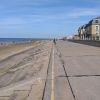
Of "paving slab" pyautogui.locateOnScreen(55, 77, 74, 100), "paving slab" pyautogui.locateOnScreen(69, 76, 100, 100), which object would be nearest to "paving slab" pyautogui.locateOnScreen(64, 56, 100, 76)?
"paving slab" pyautogui.locateOnScreen(69, 76, 100, 100)

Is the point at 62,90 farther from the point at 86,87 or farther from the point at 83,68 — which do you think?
the point at 83,68

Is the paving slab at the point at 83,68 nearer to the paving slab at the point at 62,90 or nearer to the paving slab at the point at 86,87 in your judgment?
the paving slab at the point at 86,87

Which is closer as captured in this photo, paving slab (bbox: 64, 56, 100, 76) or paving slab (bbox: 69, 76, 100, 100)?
paving slab (bbox: 69, 76, 100, 100)

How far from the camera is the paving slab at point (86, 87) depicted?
1040cm

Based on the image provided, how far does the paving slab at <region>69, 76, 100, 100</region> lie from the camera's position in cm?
1040

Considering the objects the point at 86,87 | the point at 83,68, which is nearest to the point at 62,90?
the point at 86,87

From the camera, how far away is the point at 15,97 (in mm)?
10883

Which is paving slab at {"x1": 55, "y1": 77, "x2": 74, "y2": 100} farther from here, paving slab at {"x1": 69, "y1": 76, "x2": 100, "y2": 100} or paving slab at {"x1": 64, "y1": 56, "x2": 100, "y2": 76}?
paving slab at {"x1": 64, "y1": 56, "x2": 100, "y2": 76}

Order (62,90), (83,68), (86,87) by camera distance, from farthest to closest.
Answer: (83,68) → (86,87) → (62,90)

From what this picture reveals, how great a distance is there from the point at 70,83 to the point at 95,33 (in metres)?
126

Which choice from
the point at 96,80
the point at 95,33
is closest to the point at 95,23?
the point at 95,33

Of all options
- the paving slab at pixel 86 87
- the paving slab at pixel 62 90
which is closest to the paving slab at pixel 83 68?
the paving slab at pixel 86 87

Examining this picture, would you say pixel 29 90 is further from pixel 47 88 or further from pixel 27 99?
pixel 27 99

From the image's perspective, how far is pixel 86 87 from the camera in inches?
474
